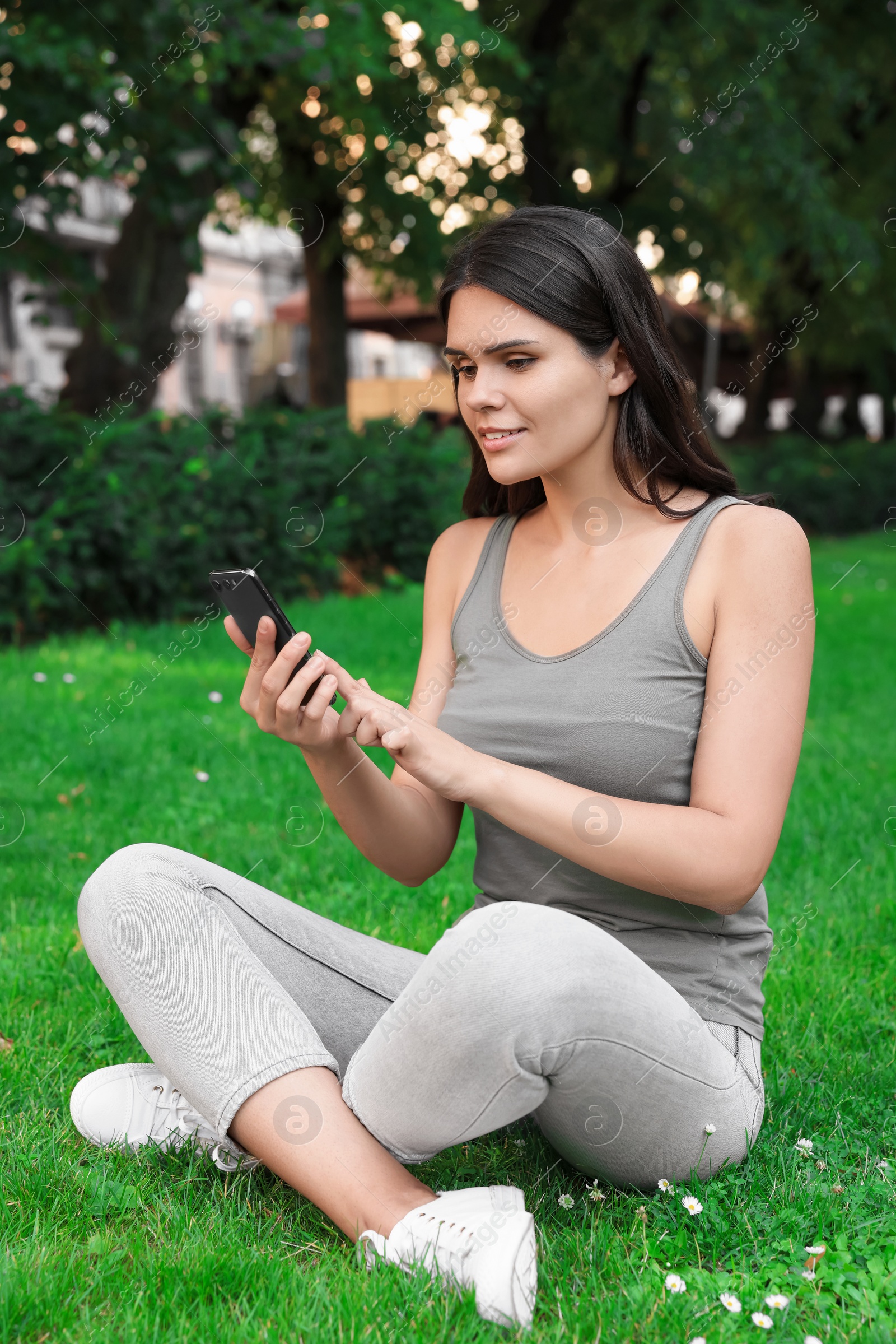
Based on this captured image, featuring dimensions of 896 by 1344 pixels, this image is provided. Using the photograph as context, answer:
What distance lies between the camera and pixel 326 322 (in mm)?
12812

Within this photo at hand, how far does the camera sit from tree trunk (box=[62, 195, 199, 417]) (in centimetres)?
932

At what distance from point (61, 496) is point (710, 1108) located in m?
5.93

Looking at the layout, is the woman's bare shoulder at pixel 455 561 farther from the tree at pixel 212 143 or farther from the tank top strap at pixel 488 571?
the tree at pixel 212 143

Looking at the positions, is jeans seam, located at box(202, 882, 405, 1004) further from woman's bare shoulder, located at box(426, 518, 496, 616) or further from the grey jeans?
woman's bare shoulder, located at box(426, 518, 496, 616)

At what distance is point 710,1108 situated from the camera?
1913mm

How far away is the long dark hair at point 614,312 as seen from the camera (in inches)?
81.1

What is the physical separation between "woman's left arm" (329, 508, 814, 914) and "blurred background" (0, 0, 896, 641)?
2.76ft

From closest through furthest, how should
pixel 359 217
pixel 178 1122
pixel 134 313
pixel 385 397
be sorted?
pixel 178 1122
pixel 134 313
pixel 359 217
pixel 385 397

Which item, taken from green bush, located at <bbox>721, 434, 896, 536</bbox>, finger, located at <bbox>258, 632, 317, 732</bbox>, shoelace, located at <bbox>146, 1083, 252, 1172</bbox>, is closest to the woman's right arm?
finger, located at <bbox>258, 632, 317, 732</bbox>

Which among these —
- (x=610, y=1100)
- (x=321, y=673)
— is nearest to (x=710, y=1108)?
(x=610, y=1100)

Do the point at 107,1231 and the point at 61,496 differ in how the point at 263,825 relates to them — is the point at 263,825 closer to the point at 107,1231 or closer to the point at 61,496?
the point at 107,1231

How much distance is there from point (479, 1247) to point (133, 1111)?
2.62 ft

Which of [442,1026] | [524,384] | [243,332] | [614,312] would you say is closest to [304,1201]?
[442,1026]

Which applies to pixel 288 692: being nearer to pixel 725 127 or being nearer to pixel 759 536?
pixel 759 536
